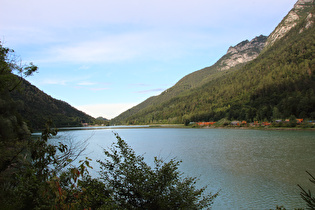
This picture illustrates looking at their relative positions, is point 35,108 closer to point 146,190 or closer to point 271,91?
point 146,190

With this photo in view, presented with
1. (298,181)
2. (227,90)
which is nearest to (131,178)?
(298,181)

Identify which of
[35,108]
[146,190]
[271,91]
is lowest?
[146,190]

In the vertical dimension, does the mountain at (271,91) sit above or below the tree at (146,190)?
above

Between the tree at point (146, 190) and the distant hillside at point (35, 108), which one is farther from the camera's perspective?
Result: the distant hillside at point (35, 108)

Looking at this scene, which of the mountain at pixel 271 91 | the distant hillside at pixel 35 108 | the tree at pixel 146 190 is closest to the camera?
the tree at pixel 146 190

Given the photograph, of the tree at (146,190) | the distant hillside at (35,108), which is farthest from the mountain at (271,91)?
the tree at (146,190)

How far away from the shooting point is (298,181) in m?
17.8

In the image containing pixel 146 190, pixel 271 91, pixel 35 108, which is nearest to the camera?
pixel 146 190

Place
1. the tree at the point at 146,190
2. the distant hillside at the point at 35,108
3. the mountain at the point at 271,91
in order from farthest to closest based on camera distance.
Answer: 1. the mountain at the point at 271,91
2. the distant hillside at the point at 35,108
3. the tree at the point at 146,190

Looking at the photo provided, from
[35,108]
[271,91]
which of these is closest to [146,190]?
[35,108]

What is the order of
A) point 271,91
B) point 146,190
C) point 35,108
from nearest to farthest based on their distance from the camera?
point 146,190
point 35,108
point 271,91

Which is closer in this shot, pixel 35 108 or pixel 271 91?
pixel 35 108

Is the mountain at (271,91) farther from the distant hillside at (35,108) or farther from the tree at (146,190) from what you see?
the tree at (146,190)

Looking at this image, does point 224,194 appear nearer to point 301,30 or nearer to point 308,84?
point 308,84
